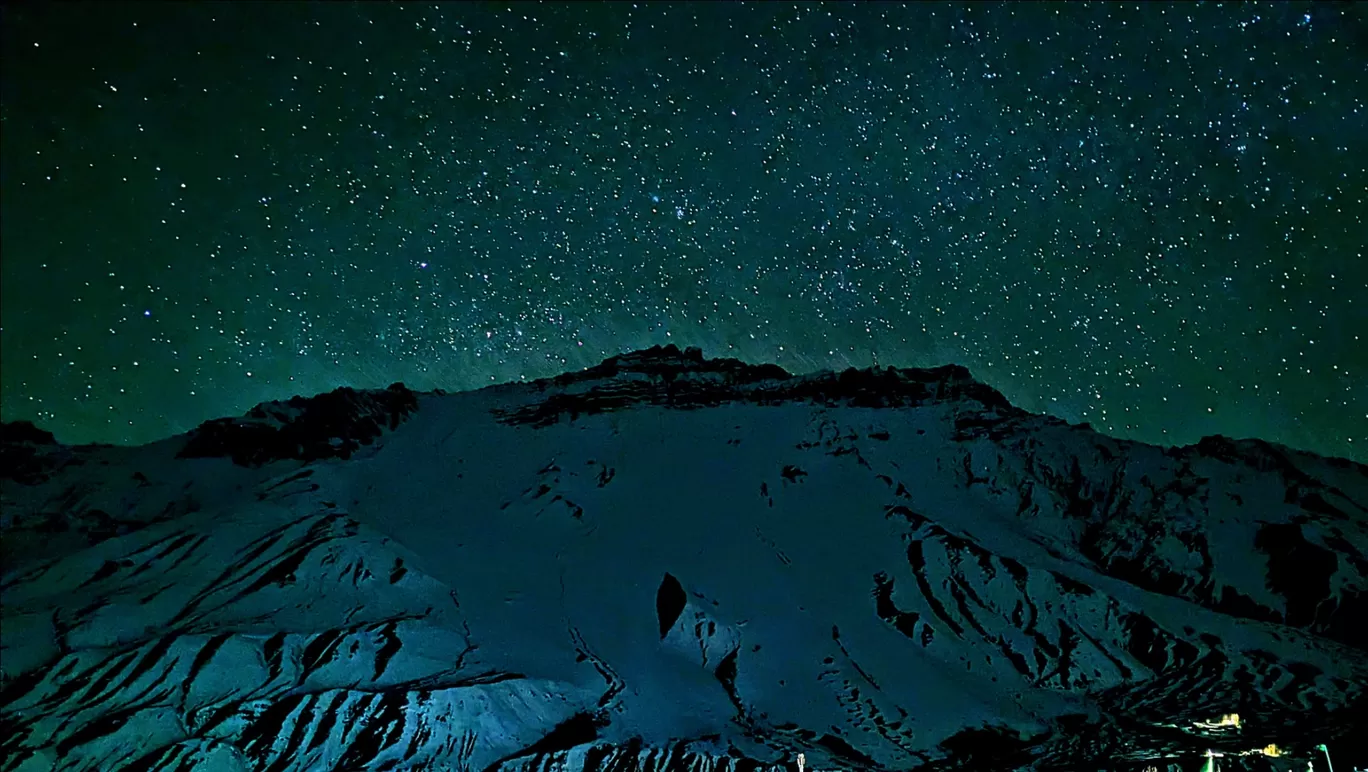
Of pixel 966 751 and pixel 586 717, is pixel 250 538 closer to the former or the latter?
pixel 586 717

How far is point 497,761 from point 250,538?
62157 mm

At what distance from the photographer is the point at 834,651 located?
117 m

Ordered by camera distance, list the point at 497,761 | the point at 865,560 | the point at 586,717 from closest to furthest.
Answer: the point at 497,761, the point at 586,717, the point at 865,560

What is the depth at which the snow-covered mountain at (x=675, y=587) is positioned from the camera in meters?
88.8

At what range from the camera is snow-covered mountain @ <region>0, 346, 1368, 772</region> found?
88.8m

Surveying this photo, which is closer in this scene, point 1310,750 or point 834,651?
point 1310,750

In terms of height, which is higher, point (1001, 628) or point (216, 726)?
point (1001, 628)

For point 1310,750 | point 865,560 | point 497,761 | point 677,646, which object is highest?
point 865,560

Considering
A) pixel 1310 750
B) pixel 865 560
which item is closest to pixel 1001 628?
pixel 865 560

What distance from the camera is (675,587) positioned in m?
128

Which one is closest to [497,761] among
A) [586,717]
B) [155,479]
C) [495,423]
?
[586,717]

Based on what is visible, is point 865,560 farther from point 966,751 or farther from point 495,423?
point 495,423

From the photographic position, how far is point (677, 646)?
4503 inches

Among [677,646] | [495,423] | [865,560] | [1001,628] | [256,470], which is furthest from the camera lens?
[495,423]
